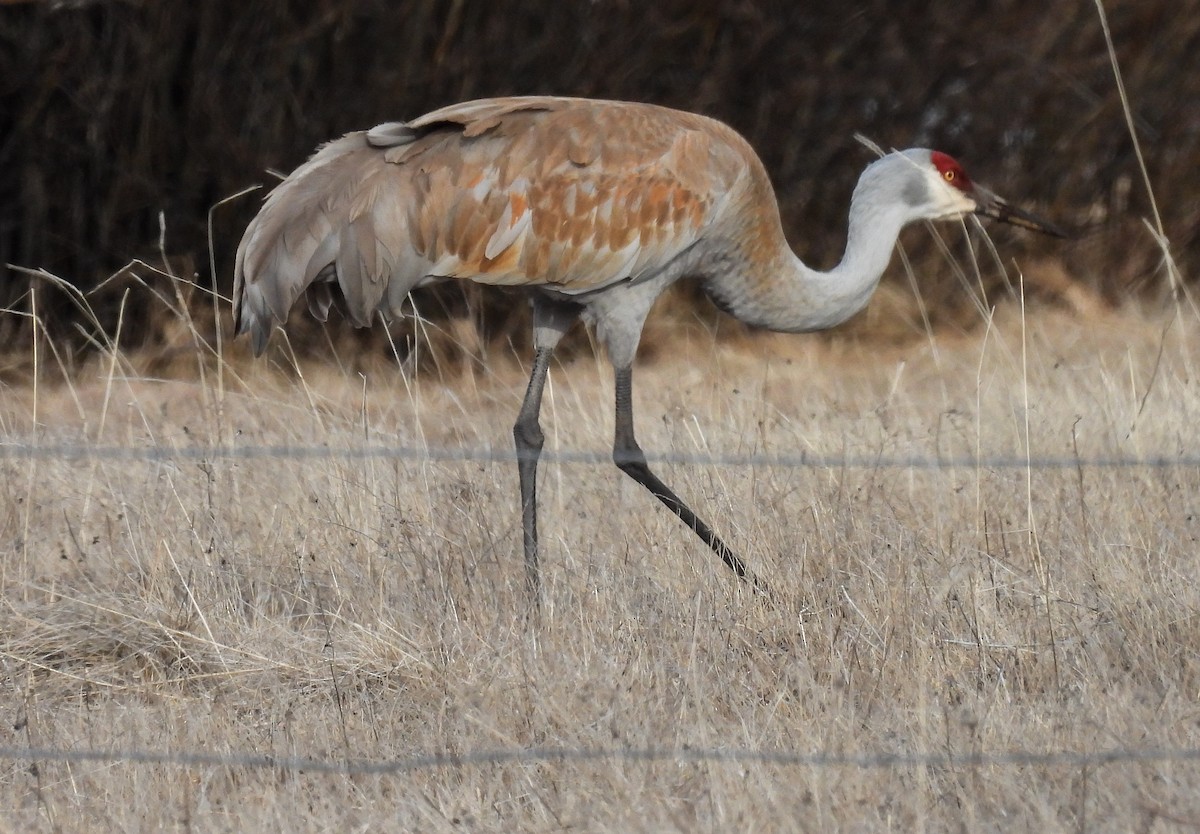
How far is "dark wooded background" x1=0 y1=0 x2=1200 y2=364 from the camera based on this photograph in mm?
7664

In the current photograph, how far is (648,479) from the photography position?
461 cm

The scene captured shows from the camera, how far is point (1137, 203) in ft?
30.2

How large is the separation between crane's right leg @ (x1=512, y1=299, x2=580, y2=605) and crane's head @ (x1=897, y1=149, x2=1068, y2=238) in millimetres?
1080

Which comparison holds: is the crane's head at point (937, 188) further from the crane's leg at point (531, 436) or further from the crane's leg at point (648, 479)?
the crane's leg at point (531, 436)

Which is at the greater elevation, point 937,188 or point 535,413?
point 937,188

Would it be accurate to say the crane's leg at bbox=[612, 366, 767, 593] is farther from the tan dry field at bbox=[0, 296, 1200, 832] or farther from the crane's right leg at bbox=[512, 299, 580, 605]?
the crane's right leg at bbox=[512, 299, 580, 605]

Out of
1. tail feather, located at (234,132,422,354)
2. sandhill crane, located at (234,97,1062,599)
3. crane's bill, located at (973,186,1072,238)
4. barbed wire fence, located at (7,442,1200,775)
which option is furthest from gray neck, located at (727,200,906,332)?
barbed wire fence, located at (7,442,1200,775)

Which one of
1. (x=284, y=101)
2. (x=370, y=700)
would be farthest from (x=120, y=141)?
(x=370, y=700)

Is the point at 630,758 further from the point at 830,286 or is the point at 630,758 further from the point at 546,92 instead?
the point at 546,92

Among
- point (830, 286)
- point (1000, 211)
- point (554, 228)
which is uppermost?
point (1000, 211)

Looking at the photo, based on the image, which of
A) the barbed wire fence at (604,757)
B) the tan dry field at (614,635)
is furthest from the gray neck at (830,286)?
the barbed wire fence at (604,757)

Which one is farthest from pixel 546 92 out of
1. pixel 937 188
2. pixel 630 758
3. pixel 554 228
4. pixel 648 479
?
pixel 630 758

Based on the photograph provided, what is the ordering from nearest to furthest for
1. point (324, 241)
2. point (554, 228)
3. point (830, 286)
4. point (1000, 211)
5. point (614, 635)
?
1. point (614, 635)
2. point (324, 241)
3. point (554, 228)
4. point (830, 286)
5. point (1000, 211)

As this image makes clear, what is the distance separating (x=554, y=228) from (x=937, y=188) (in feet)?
4.07
